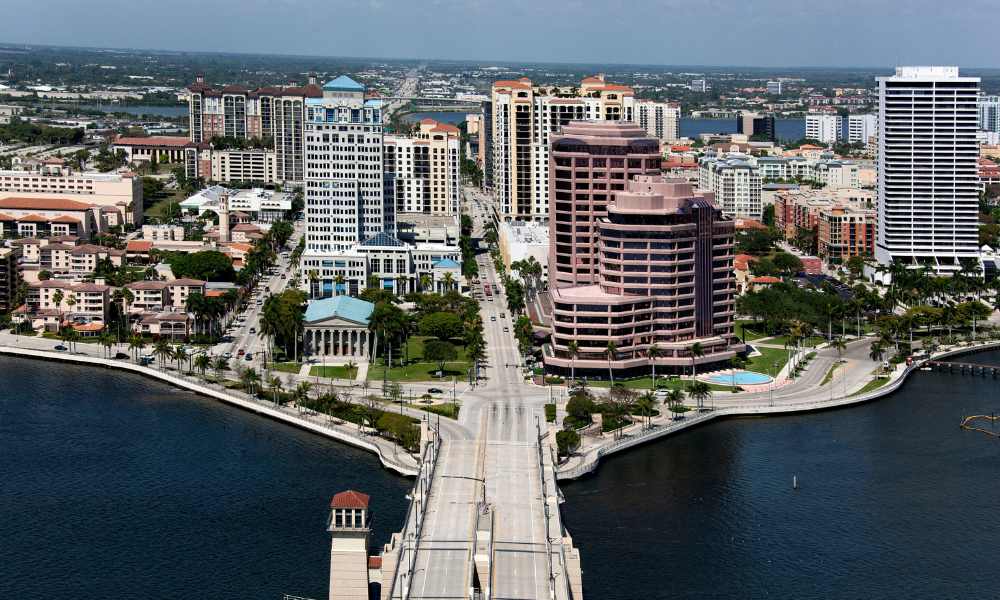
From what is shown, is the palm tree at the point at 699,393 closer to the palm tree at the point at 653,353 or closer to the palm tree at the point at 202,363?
the palm tree at the point at 653,353

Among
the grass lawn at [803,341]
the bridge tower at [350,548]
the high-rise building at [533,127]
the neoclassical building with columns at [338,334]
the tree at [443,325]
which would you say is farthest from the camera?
the high-rise building at [533,127]

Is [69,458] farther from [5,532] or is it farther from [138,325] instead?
[138,325]

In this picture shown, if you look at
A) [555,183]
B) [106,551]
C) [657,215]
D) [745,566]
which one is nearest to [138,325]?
[555,183]

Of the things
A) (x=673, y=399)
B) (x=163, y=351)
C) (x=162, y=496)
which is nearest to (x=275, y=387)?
(x=163, y=351)

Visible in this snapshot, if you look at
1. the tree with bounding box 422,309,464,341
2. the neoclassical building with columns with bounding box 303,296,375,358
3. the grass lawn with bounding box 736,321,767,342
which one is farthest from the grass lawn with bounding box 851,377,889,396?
the neoclassical building with columns with bounding box 303,296,375,358

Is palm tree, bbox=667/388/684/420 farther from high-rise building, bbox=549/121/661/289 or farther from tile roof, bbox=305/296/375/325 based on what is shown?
tile roof, bbox=305/296/375/325

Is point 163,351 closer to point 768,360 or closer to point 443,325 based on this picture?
point 443,325

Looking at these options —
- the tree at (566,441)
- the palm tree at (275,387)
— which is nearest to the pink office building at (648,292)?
the tree at (566,441)
